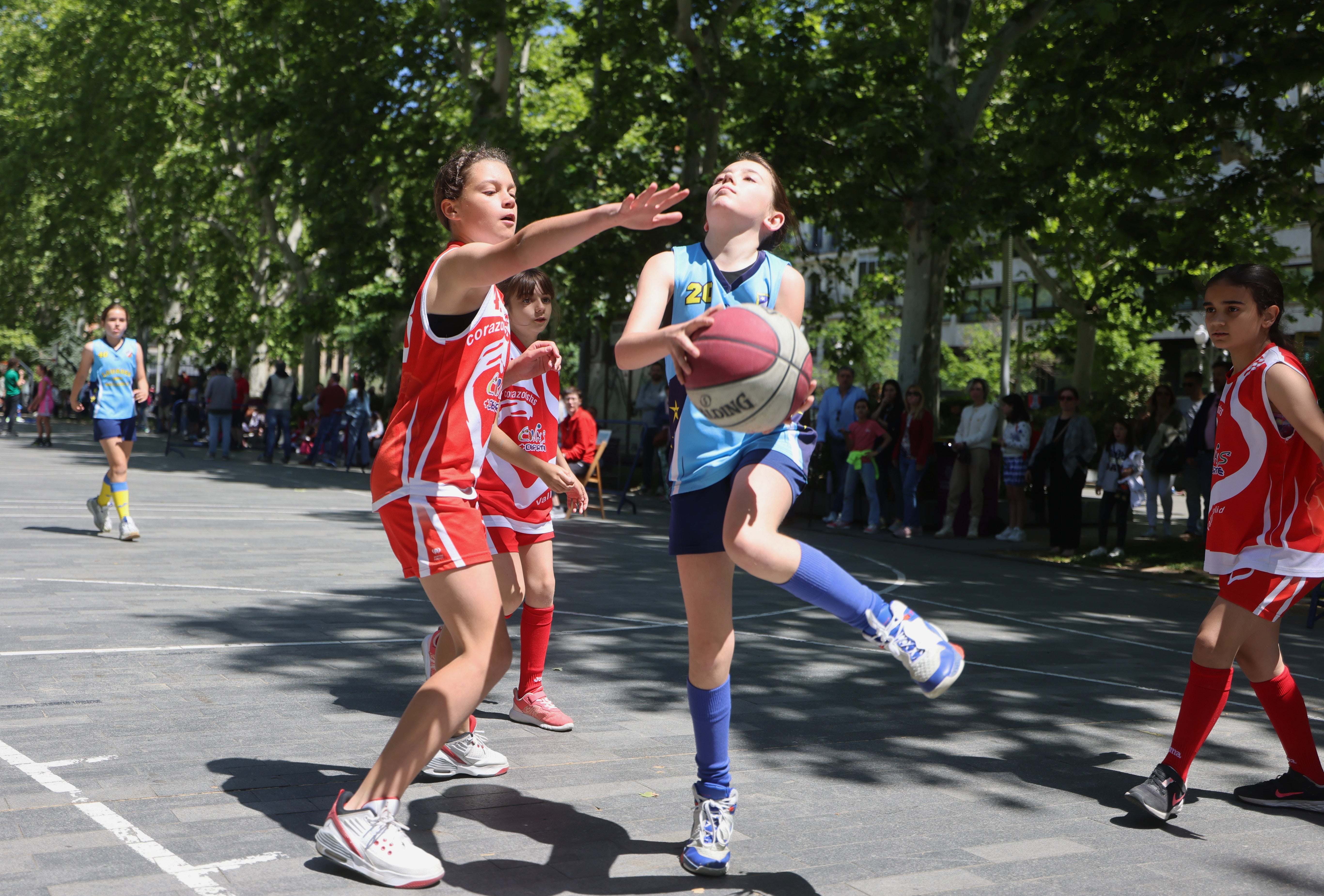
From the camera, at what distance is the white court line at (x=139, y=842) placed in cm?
344

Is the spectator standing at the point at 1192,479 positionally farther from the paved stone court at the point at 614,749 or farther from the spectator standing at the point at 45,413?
the spectator standing at the point at 45,413

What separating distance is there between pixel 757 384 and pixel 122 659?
4.50 m

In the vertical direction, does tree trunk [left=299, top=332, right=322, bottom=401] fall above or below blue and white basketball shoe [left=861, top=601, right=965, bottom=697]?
above

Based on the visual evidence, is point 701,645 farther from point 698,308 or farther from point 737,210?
point 737,210

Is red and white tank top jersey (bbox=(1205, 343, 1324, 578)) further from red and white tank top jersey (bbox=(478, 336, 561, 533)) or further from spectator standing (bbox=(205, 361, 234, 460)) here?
spectator standing (bbox=(205, 361, 234, 460))

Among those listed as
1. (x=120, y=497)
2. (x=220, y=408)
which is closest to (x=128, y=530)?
(x=120, y=497)

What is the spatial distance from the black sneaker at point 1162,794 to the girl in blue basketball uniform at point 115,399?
9.70 metres

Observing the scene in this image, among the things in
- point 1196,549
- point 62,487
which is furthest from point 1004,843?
point 62,487

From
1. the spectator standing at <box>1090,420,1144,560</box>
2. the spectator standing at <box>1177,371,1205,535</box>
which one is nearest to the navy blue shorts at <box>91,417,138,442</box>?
the spectator standing at <box>1090,420,1144,560</box>

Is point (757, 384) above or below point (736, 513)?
above

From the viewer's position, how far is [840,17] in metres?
20.3

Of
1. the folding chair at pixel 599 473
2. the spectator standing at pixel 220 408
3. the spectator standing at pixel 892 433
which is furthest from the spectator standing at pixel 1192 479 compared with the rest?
the spectator standing at pixel 220 408

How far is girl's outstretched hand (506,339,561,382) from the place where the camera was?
4.70 metres

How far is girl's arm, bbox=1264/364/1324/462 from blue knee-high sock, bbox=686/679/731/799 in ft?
7.24
